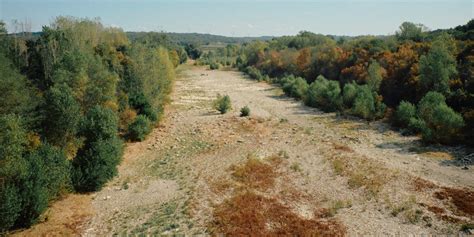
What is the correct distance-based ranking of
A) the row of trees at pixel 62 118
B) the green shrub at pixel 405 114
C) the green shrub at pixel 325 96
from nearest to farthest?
the row of trees at pixel 62 118, the green shrub at pixel 405 114, the green shrub at pixel 325 96

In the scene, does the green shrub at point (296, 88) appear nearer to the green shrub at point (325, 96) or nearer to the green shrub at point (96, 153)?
the green shrub at point (325, 96)

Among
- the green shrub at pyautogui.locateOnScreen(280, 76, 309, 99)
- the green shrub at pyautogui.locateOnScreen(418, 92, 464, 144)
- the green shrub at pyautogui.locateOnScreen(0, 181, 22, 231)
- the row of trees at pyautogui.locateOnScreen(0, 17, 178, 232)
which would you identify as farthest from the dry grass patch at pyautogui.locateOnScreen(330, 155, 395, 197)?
the green shrub at pyautogui.locateOnScreen(280, 76, 309, 99)

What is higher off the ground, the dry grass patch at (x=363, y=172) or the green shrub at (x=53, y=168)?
the green shrub at (x=53, y=168)

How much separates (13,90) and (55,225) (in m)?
12.0

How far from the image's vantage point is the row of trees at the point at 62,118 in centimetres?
1822

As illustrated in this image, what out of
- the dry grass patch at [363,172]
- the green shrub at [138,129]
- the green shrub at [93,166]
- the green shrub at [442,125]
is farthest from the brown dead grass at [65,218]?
the green shrub at [442,125]

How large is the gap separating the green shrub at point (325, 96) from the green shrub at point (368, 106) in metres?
3.97

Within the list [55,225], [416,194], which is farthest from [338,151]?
[55,225]

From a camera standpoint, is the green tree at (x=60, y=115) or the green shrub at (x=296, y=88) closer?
the green tree at (x=60, y=115)

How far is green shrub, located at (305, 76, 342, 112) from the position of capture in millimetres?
47188

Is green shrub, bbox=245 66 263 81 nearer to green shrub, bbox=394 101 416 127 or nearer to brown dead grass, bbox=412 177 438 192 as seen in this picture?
green shrub, bbox=394 101 416 127

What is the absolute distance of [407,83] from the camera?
137 ft

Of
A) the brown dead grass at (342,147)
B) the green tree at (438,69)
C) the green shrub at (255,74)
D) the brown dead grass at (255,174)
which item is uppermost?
the green tree at (438,69)

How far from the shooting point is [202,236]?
1769 centimetres
